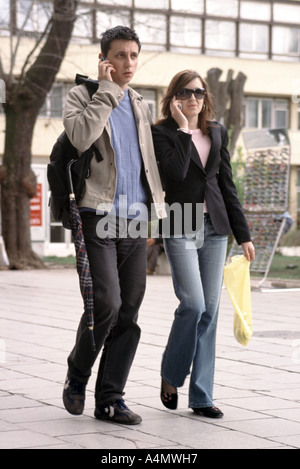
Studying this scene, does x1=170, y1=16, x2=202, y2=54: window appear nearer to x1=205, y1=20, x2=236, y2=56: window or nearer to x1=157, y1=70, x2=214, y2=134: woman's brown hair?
x1=205, y1=20, x2=236, y2=56: window

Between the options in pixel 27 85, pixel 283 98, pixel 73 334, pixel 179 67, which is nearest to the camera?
pixel 73 334

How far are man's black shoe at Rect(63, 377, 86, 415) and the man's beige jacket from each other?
0.95 meters

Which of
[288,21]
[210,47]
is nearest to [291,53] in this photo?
[288,21]

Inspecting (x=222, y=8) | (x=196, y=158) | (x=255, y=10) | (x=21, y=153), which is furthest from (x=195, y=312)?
(x=255, y=10)

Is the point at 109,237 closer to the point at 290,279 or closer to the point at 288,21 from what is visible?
the point at 290,279

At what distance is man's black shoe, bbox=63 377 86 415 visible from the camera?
5332 mm

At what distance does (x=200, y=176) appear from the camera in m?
5.56

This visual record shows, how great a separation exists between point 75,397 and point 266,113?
42.8 meters

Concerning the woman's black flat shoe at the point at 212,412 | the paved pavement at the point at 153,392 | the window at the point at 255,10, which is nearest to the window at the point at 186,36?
the window at the point at 255,10

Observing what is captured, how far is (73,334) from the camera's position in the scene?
30.8 feet

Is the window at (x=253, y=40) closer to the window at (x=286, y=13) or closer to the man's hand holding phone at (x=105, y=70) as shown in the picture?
the window at (x=286, y=13)

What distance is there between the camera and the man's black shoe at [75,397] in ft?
17.5

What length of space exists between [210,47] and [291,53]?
4599mm

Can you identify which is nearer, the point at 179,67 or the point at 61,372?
the point at 61,372
